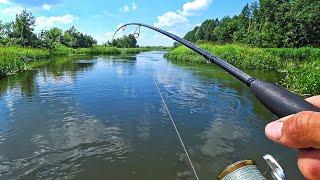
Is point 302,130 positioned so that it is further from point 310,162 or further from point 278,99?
point 278,99

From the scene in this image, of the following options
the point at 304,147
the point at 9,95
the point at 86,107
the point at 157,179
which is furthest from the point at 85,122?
the point at 304,147

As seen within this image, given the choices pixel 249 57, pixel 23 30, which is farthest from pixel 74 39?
pixel 249 57

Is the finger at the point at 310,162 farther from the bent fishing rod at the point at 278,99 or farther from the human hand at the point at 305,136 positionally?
the bent fishing rod at the point at 278,99

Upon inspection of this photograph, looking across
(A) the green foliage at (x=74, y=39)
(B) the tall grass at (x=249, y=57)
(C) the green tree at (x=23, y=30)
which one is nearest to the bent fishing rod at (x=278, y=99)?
(B) the tall grass at (x=249, y=57)

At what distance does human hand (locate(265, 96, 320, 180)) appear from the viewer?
2.98 ft

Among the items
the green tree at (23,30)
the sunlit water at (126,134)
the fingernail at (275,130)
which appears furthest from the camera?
the green tree at (23,30)

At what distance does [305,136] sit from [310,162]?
100 mm

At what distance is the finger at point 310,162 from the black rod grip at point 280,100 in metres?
0.19

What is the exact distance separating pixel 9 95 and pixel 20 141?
26.2 feet

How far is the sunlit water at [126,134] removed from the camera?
7969mm

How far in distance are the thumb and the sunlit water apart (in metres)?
6.80

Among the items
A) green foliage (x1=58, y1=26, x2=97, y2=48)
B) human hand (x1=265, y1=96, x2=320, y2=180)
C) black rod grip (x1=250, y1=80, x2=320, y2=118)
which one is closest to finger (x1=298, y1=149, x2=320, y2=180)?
human hand (x1=265, y1=96, x2=320, y2=180)

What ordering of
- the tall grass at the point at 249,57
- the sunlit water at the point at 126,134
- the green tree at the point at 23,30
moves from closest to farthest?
the sunlit water at the point at 126,134 → the tall grass at the point at 249,57 → the green tree at the point at 23,30

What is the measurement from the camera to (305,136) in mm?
917
